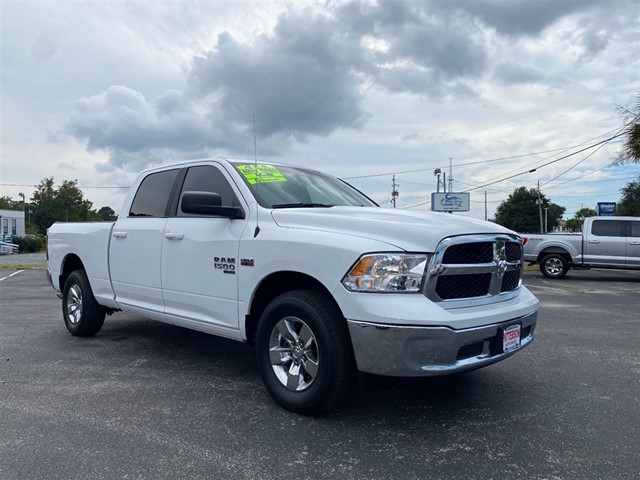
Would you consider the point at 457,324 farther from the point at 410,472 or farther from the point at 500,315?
the point at 410,472

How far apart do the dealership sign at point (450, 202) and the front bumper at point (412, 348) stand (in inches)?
1498

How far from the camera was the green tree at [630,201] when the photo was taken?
189ft

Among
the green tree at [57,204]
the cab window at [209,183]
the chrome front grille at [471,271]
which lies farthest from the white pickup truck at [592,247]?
the green tree at [57,204]

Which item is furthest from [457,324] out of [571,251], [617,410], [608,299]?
[571,251]

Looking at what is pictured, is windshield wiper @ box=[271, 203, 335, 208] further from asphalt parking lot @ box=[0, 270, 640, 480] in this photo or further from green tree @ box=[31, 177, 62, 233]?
green tree @ box=[31, 177, 62, 233]

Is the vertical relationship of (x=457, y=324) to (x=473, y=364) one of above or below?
above

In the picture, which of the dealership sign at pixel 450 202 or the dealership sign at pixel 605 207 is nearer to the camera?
the dealership sign at pixel 605 207

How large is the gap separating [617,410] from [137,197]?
475cm

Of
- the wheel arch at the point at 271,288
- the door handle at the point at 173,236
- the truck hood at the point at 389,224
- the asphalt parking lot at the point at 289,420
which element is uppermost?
the truck hood at the point at 389,224

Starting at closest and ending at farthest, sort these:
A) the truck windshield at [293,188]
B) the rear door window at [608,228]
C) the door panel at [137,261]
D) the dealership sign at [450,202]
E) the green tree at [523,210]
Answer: the truck windshield at [293,188]
the door panel at [137,261]
the rear door window at [608,228]
the dealership sign at [450,202]
the green tree at [523,210]

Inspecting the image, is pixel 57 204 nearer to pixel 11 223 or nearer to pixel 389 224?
pixel 11 223

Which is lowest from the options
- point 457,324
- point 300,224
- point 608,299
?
point 608,299

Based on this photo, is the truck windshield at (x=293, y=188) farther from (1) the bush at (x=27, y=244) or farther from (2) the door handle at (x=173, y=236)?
(1) the bush at (x=27, y=244)

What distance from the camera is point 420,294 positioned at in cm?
320
